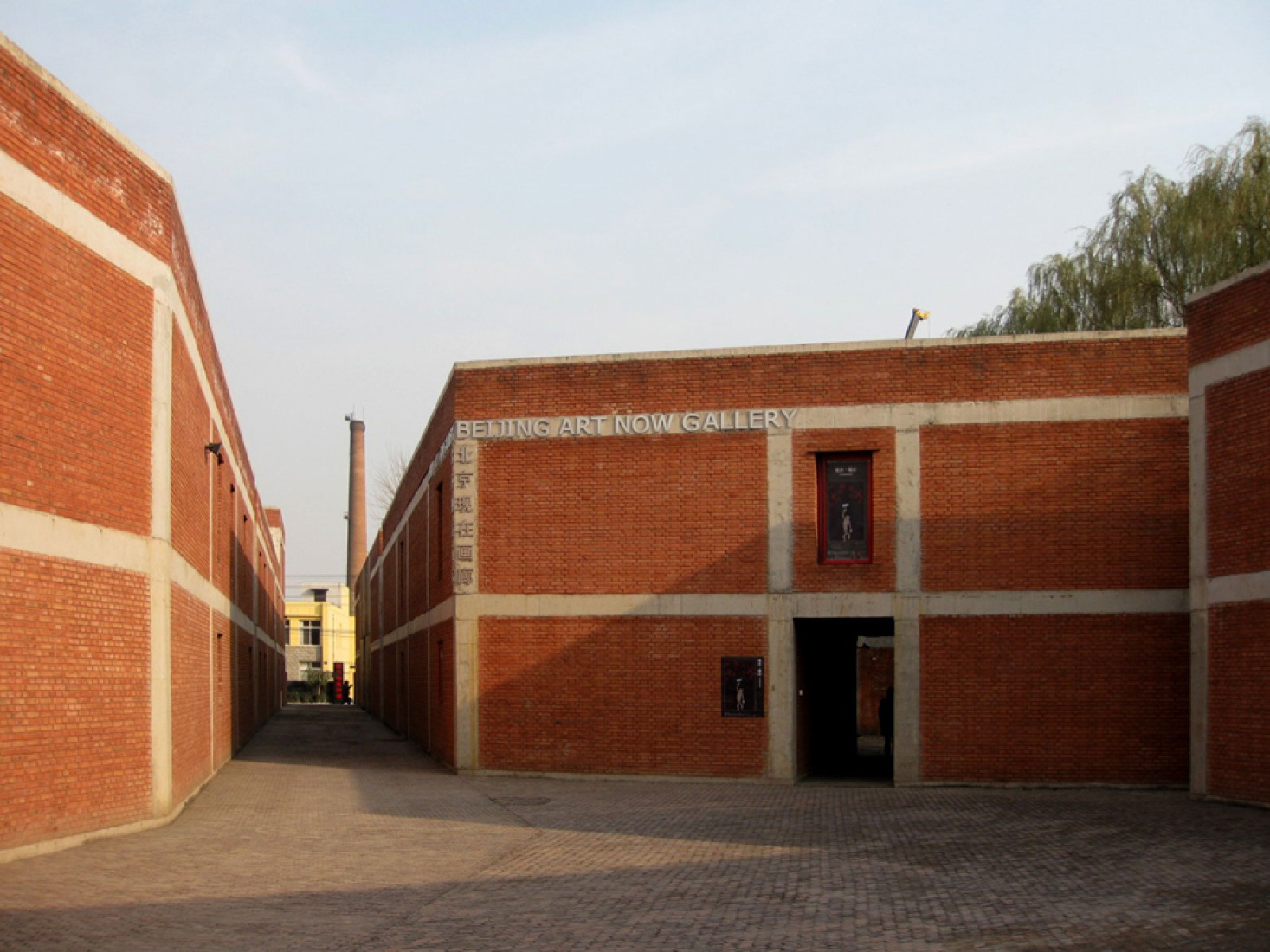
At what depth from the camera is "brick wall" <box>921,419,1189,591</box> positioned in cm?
1953

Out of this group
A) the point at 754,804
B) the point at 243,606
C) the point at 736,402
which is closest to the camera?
the point at 754,804

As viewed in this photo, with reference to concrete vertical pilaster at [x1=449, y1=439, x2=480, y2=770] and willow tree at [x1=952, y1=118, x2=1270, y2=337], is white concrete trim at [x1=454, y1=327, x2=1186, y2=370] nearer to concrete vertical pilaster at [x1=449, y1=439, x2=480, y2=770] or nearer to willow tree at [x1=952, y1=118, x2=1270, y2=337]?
concrete vertical pilaster at [x1=449, y1=439, x2=480, y2=770]

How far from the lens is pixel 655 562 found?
69.7ft

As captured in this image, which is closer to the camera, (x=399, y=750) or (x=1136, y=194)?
(x=399, y=750)

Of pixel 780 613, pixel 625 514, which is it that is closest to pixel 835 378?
pixel 780 613

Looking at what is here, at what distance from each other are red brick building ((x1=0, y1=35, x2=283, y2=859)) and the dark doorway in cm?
925

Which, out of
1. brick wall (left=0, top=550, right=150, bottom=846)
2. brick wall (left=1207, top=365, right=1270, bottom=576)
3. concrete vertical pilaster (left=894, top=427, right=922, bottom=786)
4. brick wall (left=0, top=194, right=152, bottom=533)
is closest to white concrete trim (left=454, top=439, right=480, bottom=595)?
concrete vertical pilaster (left=894, top=427, right=922, bottom=786)

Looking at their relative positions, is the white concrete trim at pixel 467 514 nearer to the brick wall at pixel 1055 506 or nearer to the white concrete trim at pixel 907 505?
the white concrete trim at pixel 907 505

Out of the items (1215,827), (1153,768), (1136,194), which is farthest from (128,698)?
(1136,194)

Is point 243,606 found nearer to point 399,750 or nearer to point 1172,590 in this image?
point 399,750

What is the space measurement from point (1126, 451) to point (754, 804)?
24.0 ft

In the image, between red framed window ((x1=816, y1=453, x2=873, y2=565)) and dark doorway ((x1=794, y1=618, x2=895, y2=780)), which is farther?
dark doorway ((x1=794, y1=618, x2=895, y2=780))

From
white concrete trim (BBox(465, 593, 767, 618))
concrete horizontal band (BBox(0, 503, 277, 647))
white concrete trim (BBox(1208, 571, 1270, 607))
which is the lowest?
white concrete trim (BBox(465, 593, 767, 618))

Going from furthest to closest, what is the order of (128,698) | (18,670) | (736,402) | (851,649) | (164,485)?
(851,649) → (736,402) → (164,485) → (128,698) → (18,670)
